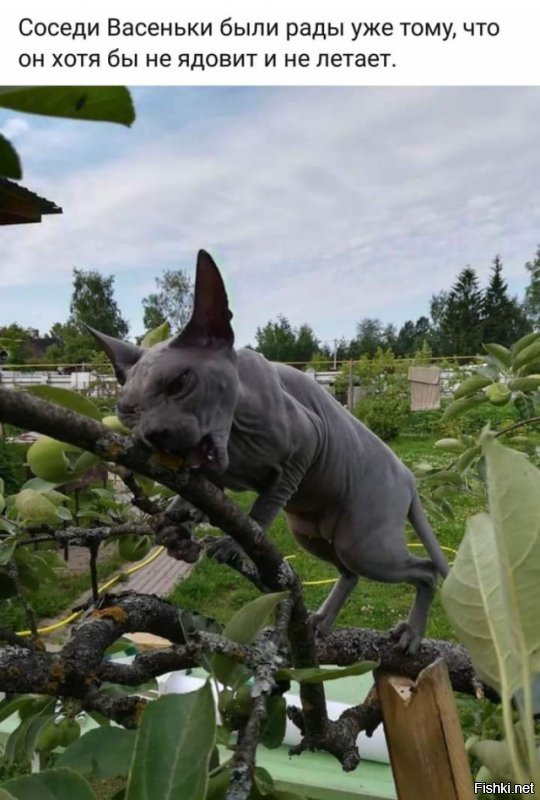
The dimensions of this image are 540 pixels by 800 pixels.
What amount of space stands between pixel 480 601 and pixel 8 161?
0.34m

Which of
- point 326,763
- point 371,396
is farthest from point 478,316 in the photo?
point 326,763

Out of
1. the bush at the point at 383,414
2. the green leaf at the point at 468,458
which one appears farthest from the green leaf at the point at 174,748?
the bush at the point at 383,414

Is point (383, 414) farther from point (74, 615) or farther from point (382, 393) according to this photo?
point (74, 615)

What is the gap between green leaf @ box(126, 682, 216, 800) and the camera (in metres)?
0.31

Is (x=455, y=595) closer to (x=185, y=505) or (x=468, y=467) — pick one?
(x=185, y=505)

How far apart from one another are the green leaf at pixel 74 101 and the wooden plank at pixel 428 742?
23.9 inches

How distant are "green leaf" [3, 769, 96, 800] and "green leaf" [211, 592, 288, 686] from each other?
11 centimetres

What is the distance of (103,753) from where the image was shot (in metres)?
0.44

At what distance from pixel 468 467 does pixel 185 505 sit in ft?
2.39

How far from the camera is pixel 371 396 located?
9.52 m

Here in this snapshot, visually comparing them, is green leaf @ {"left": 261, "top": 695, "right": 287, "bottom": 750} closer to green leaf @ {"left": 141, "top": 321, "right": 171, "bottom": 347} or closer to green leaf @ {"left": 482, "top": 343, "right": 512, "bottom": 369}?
green leaf @ {"left": 141, "top": 321, "right": 171, "bottom": 347}

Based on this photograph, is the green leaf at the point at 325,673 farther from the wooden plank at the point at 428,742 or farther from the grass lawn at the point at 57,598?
the grass lawn at the point at 57,598

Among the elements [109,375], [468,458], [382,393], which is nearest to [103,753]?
[468,458]

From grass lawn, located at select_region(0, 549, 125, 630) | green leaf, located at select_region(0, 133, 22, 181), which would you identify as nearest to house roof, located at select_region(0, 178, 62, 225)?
green leaf, located at select_region(0, 133, 22, 181)
